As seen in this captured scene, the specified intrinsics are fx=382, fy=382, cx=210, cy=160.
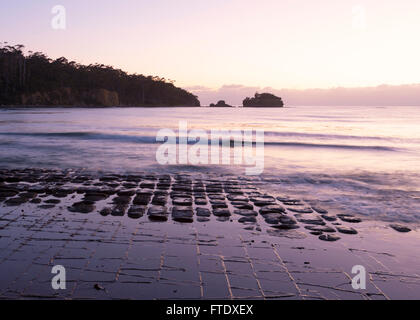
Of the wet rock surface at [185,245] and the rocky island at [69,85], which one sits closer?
the wet rock surface at [185,245]

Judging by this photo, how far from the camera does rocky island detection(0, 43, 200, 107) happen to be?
Result: 341ft

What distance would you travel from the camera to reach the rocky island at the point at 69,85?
341 ft

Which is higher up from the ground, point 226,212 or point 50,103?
point 50,103

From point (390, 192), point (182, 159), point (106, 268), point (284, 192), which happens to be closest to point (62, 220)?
point (106, 268)

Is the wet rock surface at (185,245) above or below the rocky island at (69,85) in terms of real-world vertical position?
below

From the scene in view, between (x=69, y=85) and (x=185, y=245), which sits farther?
(x=69, y=85)

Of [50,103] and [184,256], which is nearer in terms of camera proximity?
[184,256]

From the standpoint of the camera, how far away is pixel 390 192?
34.8 feet

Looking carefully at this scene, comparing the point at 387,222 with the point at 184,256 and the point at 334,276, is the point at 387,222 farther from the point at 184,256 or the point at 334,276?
the point at 184,256

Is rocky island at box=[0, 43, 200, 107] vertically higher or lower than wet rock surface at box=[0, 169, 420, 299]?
higher

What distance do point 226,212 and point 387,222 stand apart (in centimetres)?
314

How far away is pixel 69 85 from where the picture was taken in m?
122

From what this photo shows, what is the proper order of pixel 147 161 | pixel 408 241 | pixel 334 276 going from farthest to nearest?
1. pixel 147 161
2. pixel 408 241
3. pixel 334 276
